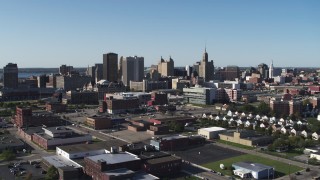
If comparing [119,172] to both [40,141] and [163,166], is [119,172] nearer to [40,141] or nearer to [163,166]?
[163,166]

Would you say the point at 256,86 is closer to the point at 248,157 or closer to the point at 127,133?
the point at 127,133

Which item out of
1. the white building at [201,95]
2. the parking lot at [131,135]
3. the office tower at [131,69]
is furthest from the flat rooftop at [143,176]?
the office tower at [131,69]

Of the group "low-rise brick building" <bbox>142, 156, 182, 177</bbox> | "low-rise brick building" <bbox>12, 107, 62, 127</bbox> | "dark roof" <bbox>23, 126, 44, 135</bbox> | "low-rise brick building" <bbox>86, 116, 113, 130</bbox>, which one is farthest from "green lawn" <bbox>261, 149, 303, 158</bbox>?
"low-rise brick building" <bbox>12, 107, 62, 127</bbox>

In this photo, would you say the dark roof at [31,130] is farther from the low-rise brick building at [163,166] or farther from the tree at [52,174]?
the low-rise brick building at [163,166]

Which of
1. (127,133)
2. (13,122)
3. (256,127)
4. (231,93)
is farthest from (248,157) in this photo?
(231,93)

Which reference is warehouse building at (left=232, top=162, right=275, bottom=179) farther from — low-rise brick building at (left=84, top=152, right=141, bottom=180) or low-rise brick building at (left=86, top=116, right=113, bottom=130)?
low-rise brick building at (left=86, top=116, right=113, bottom=130)

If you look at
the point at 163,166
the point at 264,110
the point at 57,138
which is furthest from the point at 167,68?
the point at 163,166
